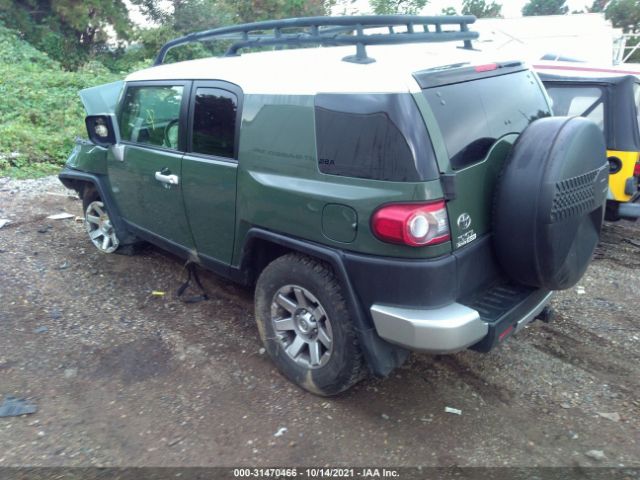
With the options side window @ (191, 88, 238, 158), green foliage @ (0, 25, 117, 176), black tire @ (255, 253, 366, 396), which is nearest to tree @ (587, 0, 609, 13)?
green foliage @ (0, 25, 117, 176)

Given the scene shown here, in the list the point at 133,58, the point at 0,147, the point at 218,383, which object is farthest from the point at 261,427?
the point at 133,58

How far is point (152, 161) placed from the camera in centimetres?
402

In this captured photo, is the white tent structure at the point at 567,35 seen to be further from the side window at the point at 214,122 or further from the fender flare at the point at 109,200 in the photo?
the side window at the point at 214,122

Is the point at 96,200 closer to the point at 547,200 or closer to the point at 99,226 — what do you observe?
the point at 99,226

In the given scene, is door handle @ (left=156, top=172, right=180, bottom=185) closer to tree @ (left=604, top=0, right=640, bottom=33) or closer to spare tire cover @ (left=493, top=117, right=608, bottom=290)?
spare tire cover @ (left=493, top=117, right=608, bottom=290)

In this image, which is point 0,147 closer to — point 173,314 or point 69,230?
point 69,230

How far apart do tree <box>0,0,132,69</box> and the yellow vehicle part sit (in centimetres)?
1815

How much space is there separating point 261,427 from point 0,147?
7.81m

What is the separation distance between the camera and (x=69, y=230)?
19.4 feet

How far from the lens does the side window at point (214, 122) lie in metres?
3.31

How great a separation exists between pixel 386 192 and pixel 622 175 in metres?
3.80

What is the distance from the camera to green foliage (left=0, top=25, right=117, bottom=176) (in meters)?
8.57

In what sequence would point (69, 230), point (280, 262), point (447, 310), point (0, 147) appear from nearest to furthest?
point (447, 310) → point (280, 262) → point (69, 230) → point (0, 147)

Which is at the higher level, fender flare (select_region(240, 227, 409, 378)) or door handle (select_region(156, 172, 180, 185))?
door handle (select_region(156, 172, 180, 185))
